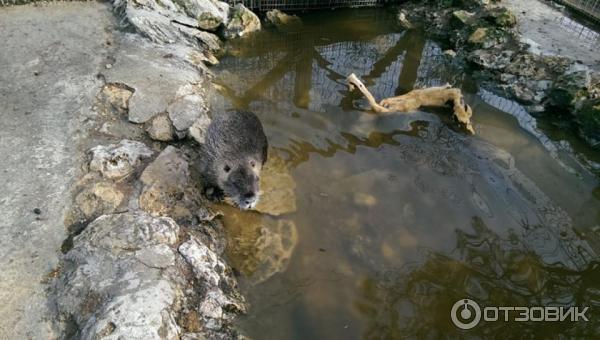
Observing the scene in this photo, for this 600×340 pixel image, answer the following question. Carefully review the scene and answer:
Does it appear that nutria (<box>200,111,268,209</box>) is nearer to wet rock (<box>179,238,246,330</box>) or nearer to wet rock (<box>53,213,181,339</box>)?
wet rock (<box>179,238,246,330</box>)

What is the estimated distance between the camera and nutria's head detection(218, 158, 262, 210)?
4.88 meters

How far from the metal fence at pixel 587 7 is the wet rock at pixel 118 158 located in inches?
360

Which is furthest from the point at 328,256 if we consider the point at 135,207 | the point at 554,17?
the point at 554,17

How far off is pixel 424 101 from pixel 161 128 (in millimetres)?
4065

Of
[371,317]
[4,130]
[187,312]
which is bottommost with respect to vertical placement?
[371,317]

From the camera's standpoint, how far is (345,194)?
5359mm

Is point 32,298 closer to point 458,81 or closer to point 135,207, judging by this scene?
point 135,207

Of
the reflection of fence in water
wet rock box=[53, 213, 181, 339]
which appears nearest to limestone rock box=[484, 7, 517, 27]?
the reflection of fence in water

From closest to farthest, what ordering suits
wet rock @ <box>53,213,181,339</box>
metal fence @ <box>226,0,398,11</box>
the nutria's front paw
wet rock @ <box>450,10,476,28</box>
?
wet rock @ <box>53,213,181,339</box>, the nutria's front paw, wet rock @ <box>450,10,476,28</box>, metal fence @ <box>226,0,398,11</box>

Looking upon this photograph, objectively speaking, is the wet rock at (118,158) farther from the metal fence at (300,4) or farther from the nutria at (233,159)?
the metal fence at (300,4)

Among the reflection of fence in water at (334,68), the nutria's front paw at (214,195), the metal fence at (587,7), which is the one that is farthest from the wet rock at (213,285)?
the metal fence at (587,7)

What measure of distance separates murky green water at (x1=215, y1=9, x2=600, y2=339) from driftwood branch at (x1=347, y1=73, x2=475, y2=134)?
176mm

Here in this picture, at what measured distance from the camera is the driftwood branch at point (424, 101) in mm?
6648

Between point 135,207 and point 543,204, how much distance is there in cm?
483
